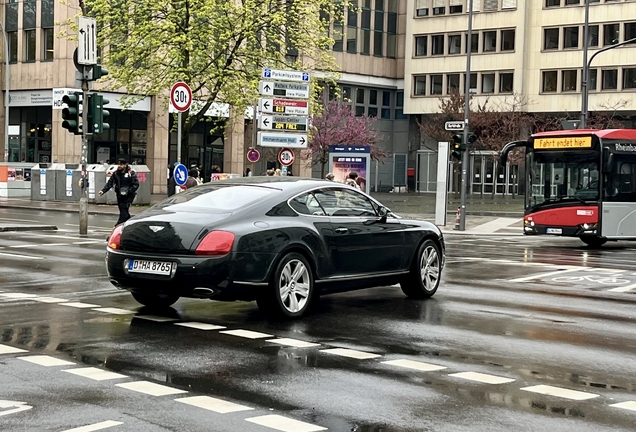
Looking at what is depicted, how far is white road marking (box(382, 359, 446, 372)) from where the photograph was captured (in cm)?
816

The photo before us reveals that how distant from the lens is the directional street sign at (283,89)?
28.7 metres

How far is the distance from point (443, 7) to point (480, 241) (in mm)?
52888

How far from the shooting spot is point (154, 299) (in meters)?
11.6

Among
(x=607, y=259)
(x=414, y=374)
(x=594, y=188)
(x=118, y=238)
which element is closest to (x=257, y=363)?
(x=414, y=374)

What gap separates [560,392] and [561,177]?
784 inches

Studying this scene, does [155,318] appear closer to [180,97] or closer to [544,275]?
[544,275]

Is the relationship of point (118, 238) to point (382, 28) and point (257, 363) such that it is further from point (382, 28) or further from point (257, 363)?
point (382, 28)

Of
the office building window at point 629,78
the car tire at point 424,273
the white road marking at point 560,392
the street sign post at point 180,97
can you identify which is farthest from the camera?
the office building window at point 629,78

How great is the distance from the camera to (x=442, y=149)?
111ft

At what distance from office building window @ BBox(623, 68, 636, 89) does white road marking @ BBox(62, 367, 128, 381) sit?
65.4 m

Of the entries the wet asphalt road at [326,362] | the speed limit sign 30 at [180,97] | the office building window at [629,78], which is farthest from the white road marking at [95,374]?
the office building window at [629,78]

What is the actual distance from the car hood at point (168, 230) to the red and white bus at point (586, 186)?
17.2 meters

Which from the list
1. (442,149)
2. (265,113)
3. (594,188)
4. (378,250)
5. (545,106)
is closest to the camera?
(378,250)

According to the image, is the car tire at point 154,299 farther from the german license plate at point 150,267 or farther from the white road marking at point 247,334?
the white road marking at point 247,334
